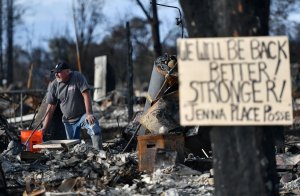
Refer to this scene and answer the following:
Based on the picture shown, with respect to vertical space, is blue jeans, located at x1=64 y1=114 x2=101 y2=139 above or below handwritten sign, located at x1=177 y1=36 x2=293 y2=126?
below

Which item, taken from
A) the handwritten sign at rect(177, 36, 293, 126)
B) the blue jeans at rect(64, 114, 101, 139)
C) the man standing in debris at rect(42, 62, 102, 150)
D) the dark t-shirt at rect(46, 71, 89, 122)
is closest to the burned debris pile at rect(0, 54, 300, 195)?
the blue jeans at rect(64, 114, 101, 139)

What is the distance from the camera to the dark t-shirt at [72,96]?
11.8 metres

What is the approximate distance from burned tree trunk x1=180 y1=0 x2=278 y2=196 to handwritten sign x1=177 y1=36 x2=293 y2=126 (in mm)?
92

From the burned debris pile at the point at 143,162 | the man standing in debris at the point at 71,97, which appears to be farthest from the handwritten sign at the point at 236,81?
the man standing in debris at the point at 71,97

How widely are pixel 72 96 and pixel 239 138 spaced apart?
21.7 feet

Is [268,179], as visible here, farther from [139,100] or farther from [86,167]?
[139,100]

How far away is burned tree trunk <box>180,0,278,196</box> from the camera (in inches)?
216

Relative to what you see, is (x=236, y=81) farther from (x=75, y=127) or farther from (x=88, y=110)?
(x=75, y=127)

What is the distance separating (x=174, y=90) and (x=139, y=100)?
10.7 metres

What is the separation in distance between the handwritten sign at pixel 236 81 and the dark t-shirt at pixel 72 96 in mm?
6207

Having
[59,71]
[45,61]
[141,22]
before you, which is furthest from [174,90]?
Result: [45,61]

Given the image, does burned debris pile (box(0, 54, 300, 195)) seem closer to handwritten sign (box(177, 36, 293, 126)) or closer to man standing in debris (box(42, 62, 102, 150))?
man standing in debris (box(42, 62, 102, 150))

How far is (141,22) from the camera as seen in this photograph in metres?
55.7

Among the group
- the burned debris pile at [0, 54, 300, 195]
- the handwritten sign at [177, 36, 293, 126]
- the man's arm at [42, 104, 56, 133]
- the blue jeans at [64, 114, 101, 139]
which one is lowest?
the burned debris pile at [0, 54, 300, 195]
